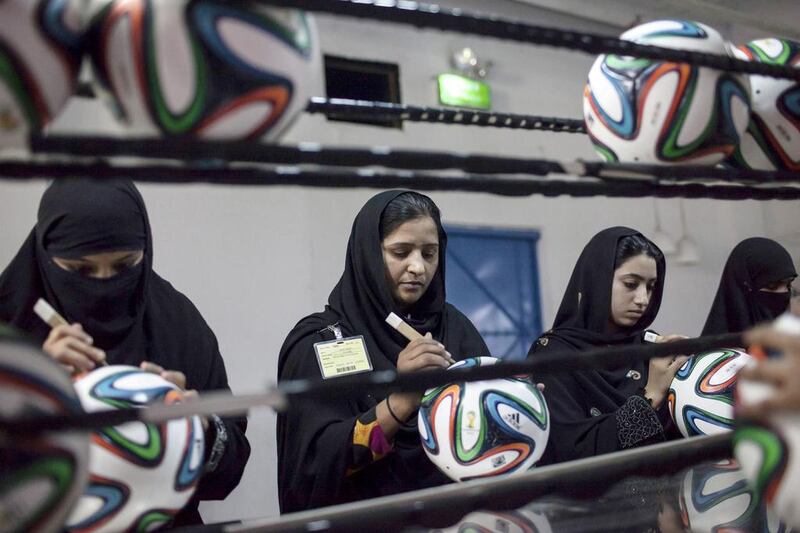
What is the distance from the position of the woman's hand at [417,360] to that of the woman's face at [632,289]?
2.55 ft

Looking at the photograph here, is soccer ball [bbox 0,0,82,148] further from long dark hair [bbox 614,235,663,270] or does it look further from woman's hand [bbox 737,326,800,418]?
long dark hair [bbox 614,235,663,270]

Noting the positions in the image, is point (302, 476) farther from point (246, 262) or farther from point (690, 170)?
point (246, 262)

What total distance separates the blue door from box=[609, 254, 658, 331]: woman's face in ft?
7.84

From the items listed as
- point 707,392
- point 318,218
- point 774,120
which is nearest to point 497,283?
point 318,218

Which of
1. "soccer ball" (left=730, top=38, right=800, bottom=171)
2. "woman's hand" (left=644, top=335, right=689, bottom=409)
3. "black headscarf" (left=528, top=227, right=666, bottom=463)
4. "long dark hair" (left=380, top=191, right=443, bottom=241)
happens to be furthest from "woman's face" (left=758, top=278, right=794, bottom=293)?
"soccer ball" (left=730, top=38, right=800, bottom=171)

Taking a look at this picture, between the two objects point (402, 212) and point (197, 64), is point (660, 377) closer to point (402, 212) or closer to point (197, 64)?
point (402, 212)

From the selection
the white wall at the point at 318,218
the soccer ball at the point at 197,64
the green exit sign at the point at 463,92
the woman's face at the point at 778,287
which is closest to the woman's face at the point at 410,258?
the soccer ball at the point at 197,64

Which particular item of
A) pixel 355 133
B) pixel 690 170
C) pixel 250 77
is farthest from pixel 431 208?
pixel 355 133

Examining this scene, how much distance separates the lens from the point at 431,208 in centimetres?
203

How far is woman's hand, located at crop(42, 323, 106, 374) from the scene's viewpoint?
1094 millimetres

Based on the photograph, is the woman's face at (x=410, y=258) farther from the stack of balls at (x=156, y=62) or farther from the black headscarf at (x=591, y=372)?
the stack of balls at (x=156, y=62)

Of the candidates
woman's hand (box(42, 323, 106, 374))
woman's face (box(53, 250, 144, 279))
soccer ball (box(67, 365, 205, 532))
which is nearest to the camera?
soccer ball (box(67, 365, 205, 532))

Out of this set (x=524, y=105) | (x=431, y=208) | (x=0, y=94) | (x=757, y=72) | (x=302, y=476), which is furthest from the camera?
(x=524, y=105)

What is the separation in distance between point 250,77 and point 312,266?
3435mm
